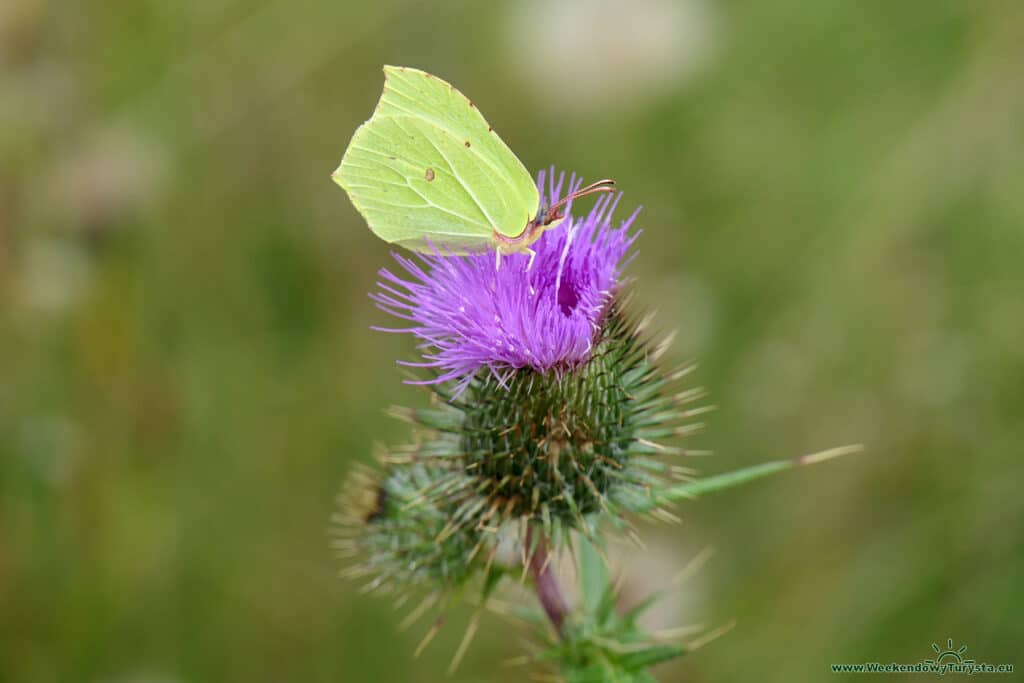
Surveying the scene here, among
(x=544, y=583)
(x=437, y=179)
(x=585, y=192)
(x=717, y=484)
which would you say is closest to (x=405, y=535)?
(x=544, y=583)


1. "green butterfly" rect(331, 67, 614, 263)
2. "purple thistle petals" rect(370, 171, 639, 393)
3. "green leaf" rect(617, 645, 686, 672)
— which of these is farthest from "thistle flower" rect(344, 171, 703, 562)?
"green leaf" rect(617, 645, 686, 672)

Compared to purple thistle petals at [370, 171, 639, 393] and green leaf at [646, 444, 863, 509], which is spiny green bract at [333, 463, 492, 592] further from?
green leaf at [646, 444, 863, 509]

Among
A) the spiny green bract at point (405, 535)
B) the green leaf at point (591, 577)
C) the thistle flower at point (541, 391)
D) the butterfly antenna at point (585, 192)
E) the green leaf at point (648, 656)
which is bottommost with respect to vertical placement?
the green leaf at point (648, 656)

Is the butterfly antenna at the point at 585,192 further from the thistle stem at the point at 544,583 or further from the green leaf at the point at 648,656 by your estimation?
the green leaf at the point at 648,656

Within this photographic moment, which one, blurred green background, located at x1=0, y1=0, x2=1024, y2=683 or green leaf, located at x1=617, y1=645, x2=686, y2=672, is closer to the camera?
green leaf, located at x1=617, y1=645, x2=686, y2=672

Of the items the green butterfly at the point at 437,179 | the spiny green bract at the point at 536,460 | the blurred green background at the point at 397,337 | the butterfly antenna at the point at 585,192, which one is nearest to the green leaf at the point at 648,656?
the spiny green bract at the point at 536,460

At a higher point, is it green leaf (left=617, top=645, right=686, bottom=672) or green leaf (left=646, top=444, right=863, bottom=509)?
green leaf (left=646, top=444, right=863, bottom=509)
